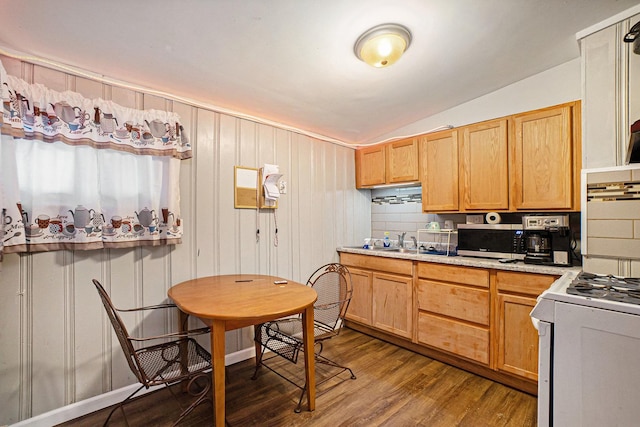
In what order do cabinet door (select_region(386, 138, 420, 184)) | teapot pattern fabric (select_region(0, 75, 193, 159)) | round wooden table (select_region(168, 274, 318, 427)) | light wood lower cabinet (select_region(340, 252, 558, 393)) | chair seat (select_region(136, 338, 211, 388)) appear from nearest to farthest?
1. round wooden table (select_region(168, 274, 318, 427))
2. teapot pattern fabric (select_region(0, 75, 193, 159))
3. chair seat (select_region(136, 338, 211, 388))
4. light wood lower cabinet (select_region(340, 252, 558, 393))
5. cabinet door (select_region(386, 138, 420, 184))

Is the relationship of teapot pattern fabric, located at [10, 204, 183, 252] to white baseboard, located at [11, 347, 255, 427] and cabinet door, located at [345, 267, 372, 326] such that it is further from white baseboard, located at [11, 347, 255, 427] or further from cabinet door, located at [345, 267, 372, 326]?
cabinet door, located at [345, 267, 372, 326]

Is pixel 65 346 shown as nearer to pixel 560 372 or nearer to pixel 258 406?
pixel 258 406

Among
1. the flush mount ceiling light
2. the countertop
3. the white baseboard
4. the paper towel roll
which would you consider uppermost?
the flush mount ceiling light

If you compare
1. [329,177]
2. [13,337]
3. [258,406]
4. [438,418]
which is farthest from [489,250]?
[13,337]

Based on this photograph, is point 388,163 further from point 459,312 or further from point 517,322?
point 517,322

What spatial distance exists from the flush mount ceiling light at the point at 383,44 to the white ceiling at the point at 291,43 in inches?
2.2

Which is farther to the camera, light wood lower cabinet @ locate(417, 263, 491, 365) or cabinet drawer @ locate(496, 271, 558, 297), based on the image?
light wood lower cabinet @ locate(417, 263, 491, 365)

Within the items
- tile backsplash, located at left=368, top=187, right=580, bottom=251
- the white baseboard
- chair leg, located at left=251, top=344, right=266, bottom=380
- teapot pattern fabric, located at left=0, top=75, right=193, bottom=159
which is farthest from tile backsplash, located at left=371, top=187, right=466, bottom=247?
the white baseboard

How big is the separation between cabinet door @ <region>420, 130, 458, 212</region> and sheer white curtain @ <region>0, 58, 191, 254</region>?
230 centimetres

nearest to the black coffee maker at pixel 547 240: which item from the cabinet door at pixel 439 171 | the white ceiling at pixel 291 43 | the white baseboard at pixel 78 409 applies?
the cabinet door at pixel 439 171

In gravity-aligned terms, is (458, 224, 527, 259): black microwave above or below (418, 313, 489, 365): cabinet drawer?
above

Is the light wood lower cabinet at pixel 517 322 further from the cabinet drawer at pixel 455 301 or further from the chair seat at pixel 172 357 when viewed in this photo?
the chair seat at pixel 172 357

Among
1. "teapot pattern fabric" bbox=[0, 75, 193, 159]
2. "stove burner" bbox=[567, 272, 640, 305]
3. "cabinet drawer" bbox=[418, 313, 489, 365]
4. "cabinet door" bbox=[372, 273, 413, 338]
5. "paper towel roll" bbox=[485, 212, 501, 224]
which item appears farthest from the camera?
"cabinet door" bbox=[372, 273, 413, 338]

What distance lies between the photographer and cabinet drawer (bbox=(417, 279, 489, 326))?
7.33 feet
